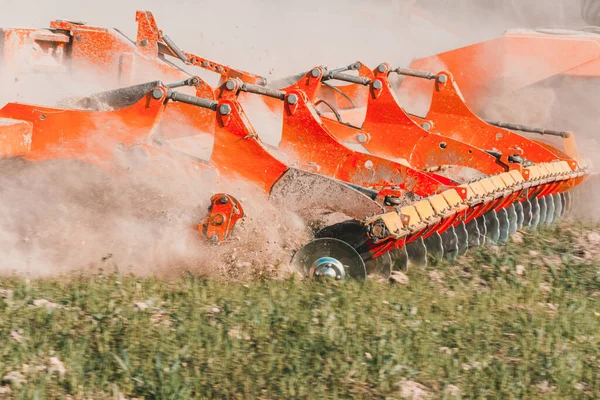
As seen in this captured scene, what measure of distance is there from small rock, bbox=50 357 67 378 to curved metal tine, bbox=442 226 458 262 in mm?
3142

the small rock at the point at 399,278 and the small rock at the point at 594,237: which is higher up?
the small rock at the point at 594,237

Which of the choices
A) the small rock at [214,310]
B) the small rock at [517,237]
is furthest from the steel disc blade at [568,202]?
the small rock at [214,310]

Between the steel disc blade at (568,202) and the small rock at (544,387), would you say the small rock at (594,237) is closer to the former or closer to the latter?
the steel disc blade at (568,202)

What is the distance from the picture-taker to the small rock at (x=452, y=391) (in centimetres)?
402

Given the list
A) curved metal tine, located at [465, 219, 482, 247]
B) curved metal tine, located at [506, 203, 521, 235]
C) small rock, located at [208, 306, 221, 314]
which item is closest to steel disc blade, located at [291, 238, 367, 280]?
small rock, located at [208, 306, 221, 314]

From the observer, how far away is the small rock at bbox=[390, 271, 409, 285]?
5.76m

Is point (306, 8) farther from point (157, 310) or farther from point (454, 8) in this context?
point (157, 310)

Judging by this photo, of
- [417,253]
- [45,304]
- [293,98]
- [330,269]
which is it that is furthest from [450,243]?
[45,304]

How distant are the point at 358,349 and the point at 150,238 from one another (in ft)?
6.35

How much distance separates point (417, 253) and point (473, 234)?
3.34ft

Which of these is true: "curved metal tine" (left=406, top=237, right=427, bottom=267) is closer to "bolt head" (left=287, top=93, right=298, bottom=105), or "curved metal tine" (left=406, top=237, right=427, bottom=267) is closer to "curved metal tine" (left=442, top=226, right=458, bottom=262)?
"curved metal tine" (left=442, top=226, right=458, bottom=262)

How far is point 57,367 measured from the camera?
4.00 meters

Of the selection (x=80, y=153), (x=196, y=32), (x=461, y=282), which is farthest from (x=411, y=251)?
(x=196, y=32)

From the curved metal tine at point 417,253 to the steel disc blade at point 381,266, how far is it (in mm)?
420
